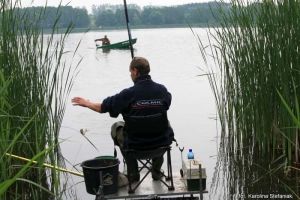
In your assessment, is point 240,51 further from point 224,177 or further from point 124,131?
point 124,131

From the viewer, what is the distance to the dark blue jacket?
177 inches

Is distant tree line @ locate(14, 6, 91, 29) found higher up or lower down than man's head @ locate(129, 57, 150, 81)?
higher up

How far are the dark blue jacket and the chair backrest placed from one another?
9 centimetres

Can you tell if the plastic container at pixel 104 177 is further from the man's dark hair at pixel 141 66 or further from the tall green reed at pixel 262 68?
the tall green reed at pixel 262 68

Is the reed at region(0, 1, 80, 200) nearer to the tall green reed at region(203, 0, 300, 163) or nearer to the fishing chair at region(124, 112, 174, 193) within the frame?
the fishing chair at region(124, 112, 174, 193)

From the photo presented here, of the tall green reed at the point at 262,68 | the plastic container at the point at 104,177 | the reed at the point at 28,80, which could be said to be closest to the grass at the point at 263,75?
the tall green reed at the point at 262,68

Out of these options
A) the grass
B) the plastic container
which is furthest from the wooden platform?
the grass

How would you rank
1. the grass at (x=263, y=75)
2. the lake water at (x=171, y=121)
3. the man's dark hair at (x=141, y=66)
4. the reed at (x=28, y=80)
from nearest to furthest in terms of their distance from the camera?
the man's dark hair at (x=141, y=66) < the reed at (x=28, y=80) < the grass at (x=263, y=75) < the lake water at (x=171, y=121)

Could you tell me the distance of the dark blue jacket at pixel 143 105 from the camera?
14.7ft

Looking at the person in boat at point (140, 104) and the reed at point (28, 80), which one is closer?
the person in boat at point (140, 104)

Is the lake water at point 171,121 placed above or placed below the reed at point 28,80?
below

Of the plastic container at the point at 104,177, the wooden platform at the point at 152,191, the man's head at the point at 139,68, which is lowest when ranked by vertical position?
the wooden platform at the point at 152,191

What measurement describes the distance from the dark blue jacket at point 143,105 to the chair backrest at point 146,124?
0.28 ft

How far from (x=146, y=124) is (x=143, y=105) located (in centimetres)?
19
